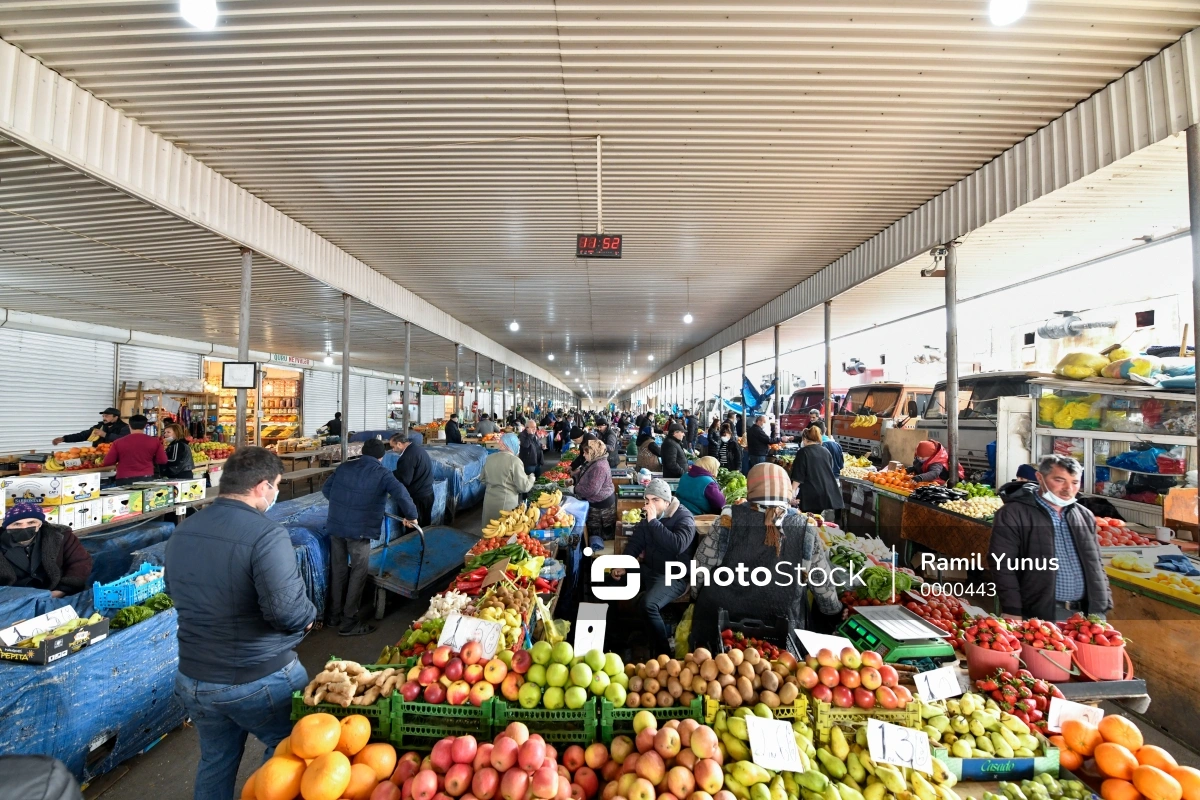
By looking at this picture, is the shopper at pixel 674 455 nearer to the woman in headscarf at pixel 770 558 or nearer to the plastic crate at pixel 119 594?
the woman in headscarf at pixel 770 558

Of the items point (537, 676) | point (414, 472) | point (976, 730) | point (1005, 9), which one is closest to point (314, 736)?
point (537, 676)

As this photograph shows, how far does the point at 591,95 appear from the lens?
430 centimetres

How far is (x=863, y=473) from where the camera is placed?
8.79 meters

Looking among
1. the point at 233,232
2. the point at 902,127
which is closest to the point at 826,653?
the point at 902,127

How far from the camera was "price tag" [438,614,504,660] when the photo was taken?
248 centimetres

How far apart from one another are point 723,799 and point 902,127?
18.3 feet

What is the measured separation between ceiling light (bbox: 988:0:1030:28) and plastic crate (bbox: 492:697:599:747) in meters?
4.57

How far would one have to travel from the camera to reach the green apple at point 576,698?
2.07 meters

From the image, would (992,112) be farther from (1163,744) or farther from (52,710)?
(52,710)

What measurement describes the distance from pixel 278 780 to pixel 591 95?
4808 millimetres

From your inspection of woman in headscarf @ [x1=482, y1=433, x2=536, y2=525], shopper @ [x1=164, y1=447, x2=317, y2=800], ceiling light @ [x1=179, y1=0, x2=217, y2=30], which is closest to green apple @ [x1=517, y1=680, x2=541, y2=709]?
shopper @ [x1=164, y1=447, x2=317, y2=800]

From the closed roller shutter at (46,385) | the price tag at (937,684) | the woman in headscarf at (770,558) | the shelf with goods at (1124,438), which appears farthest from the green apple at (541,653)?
the closed roller shutter at (46,385)

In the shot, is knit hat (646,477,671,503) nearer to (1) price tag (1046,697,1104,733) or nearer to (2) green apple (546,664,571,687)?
(2) green apple (546,664,571,687)

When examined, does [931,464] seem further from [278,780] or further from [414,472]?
[278,780]
